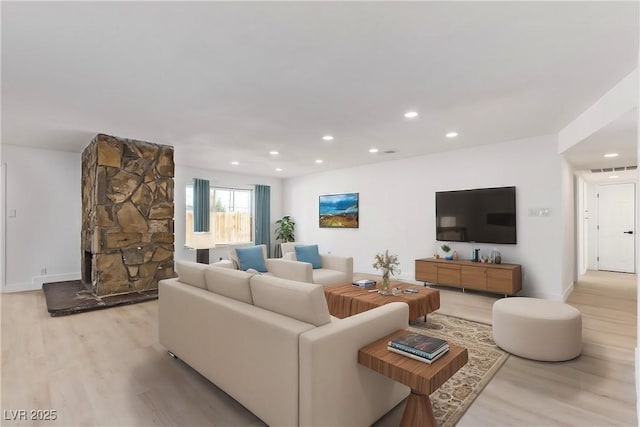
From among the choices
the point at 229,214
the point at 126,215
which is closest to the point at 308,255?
the point at 126,215

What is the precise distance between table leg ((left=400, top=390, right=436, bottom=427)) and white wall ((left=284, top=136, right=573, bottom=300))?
4137 millimetres

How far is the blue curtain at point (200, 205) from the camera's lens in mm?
7383

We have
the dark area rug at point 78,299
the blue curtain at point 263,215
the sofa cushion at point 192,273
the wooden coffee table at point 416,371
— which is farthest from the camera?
the blue curtain at point 263,215

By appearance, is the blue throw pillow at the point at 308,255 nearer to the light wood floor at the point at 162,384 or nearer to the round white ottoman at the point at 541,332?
the light wood floor at the point at 162,384

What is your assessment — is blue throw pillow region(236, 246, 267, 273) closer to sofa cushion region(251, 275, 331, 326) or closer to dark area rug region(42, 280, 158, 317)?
dark area rug region(42, 280, 158, 317)

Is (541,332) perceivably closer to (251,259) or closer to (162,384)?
(162,384)

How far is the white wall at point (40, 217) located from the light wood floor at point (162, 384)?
7.10ft

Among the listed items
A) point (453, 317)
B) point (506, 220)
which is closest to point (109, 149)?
point (453, 317)

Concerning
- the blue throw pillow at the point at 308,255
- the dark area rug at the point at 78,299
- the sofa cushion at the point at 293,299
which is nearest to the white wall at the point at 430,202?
the blue throw pillow at the point at 308,255

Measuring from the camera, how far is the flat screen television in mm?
5156

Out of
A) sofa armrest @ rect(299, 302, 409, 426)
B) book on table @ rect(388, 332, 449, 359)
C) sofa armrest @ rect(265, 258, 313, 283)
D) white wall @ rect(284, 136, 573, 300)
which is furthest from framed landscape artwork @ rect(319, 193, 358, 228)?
book on table @ rect(388, 332, 449, 359)

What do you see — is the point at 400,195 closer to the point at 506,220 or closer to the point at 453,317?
the point at 506,220

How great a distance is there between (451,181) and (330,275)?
2.86 metres

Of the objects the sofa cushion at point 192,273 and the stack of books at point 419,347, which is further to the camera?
the sofa cushion at point 192,273
